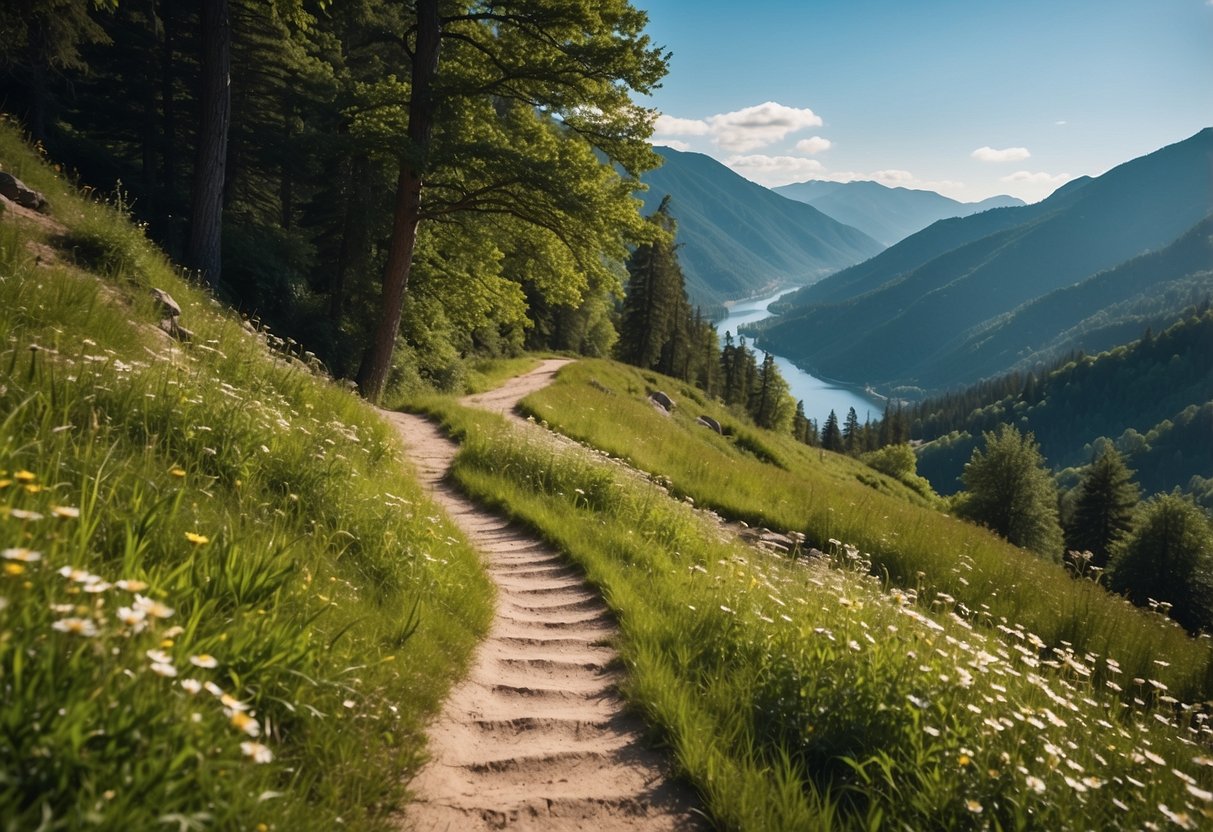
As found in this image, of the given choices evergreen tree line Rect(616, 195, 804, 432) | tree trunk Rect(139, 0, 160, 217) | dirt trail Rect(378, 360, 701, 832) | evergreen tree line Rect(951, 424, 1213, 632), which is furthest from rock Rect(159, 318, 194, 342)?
evergreen tree line Rect(951, 424, 1213, 632)

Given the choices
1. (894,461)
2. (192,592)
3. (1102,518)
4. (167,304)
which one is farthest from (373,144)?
(894,461)

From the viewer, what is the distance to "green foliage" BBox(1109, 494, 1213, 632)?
3706 cm

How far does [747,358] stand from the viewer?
89.6 m

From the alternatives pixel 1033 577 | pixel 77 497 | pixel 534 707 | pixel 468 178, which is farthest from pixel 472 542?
pixel 468 178

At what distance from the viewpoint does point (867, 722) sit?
3633 mm

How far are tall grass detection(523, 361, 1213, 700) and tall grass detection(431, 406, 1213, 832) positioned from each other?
1.25m

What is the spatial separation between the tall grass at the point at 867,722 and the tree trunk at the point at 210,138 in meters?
9.82

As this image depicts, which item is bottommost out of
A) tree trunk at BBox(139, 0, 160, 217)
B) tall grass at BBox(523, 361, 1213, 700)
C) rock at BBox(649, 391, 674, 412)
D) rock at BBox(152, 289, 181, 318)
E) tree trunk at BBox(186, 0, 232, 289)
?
tall grass at BBox(523, 361, 1213, 700)

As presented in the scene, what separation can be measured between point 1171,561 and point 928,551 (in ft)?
144

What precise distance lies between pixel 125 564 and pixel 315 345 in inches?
664

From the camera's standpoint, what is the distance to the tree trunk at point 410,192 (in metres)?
12.7

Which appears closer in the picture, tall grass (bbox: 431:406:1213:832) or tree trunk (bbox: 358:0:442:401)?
tall grass (bbox: 431:406:1213:832)

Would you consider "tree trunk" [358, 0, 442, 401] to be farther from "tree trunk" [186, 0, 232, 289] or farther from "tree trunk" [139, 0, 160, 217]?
"tree trunk" [139, 0, 160, 217]

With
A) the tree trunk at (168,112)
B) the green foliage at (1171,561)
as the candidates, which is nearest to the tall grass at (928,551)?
the tree trunk at (168,112)
